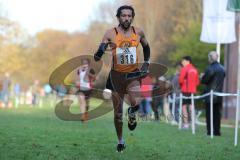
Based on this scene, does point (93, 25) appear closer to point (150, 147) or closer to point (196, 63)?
point (196, 63)

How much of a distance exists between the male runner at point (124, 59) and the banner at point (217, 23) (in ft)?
32.6

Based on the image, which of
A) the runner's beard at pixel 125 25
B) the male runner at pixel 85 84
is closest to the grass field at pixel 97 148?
the runner's beard at pixel 125 25

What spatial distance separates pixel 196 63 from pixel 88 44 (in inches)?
1694

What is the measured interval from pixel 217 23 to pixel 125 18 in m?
10.8

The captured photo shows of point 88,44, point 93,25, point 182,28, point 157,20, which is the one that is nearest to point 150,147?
point 182,28

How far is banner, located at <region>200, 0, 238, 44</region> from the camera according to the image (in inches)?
768

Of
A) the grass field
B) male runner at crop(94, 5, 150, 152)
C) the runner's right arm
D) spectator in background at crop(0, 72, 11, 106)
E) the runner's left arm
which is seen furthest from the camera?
spectator in background at crop(0, 72, 11, 106)

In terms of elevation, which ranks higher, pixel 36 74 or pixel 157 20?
pixel 157 20

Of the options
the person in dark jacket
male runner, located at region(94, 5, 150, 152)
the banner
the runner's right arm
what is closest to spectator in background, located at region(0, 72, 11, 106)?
the banner

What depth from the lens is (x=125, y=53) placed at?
31.8 feet

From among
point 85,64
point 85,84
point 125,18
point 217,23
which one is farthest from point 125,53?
point 217,23

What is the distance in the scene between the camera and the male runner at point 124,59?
31.5ft

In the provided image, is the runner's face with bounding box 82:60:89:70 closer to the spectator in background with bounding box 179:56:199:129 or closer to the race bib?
the spectator in background with bounding box 179:56:199:129

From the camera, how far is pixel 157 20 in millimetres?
63094
